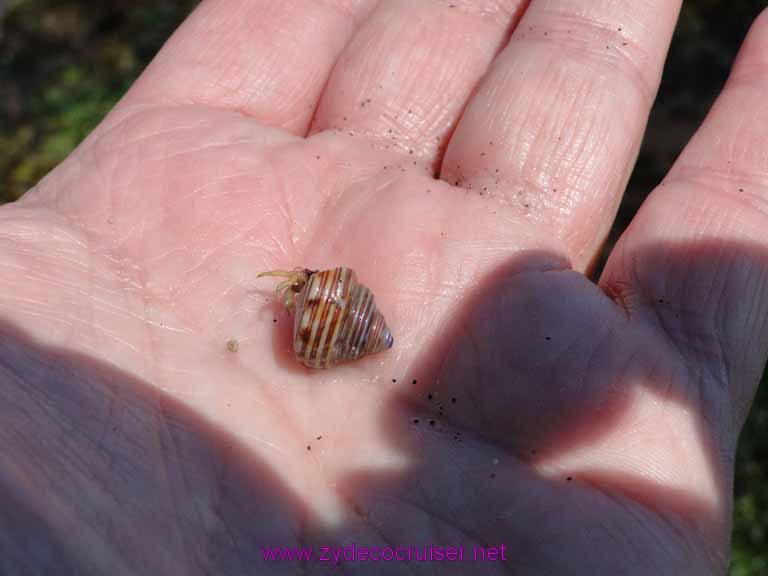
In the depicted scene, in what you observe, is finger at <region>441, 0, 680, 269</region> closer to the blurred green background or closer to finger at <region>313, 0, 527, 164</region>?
finger at <region>313, 0, 527, 164</region>

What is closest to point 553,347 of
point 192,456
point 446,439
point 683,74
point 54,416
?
point 446,439

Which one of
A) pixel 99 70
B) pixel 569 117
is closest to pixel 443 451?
pixel 569 117

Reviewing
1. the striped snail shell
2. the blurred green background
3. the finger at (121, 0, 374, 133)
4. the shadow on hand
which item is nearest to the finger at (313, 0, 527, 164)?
the finger at (121, 0, 374, 133)

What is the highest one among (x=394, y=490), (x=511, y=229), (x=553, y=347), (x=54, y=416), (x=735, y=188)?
(x=735, y=188)

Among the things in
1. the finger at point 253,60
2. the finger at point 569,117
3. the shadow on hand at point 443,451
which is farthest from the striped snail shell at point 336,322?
the finger at point 253,60

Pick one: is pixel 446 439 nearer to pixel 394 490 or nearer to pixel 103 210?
pixel 394 490
